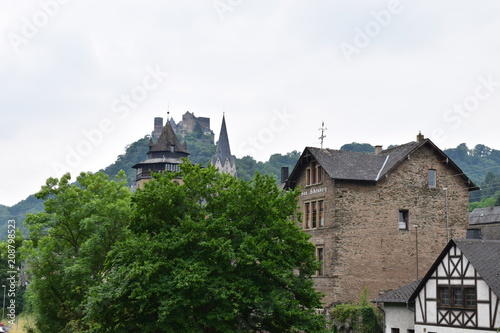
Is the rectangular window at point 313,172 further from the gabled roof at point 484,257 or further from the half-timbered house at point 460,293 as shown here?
the gabled roof at point 484,257

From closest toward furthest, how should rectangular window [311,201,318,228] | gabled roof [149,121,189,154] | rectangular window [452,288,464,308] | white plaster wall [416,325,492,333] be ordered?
white plaster wall [416,325,492,333] → rectangular window [452,288,464,308] → rectangular window [311,201,318,228] → gabled roof [149,121,189,154]

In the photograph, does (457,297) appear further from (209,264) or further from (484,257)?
(209,264)

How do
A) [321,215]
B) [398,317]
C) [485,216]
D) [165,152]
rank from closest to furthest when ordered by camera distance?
[398,317] → [321,215] → [485,216] → [165,152]

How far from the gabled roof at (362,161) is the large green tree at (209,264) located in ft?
53.2

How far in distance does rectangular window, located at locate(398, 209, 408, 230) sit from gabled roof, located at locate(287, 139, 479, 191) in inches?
115

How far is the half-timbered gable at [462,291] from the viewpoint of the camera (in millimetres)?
31406

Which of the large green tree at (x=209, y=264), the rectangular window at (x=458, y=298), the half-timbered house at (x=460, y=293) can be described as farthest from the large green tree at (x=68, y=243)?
the rectangular window at (x=458, y=298)

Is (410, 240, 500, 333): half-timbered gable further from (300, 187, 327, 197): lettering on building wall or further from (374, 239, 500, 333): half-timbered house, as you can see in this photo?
(300, 187, 327, 197): lettering on building wall

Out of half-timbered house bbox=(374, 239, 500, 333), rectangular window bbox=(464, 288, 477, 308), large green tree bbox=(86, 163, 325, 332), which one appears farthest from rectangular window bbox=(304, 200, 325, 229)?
large green tree bbox=(86, 163, 325, 332)

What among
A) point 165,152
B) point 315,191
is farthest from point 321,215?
point 165,152

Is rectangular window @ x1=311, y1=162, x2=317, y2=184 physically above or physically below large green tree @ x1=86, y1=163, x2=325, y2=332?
above

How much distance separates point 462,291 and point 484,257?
1.88 metres

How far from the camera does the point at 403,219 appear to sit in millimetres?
46500

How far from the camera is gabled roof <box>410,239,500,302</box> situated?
31375 mm
